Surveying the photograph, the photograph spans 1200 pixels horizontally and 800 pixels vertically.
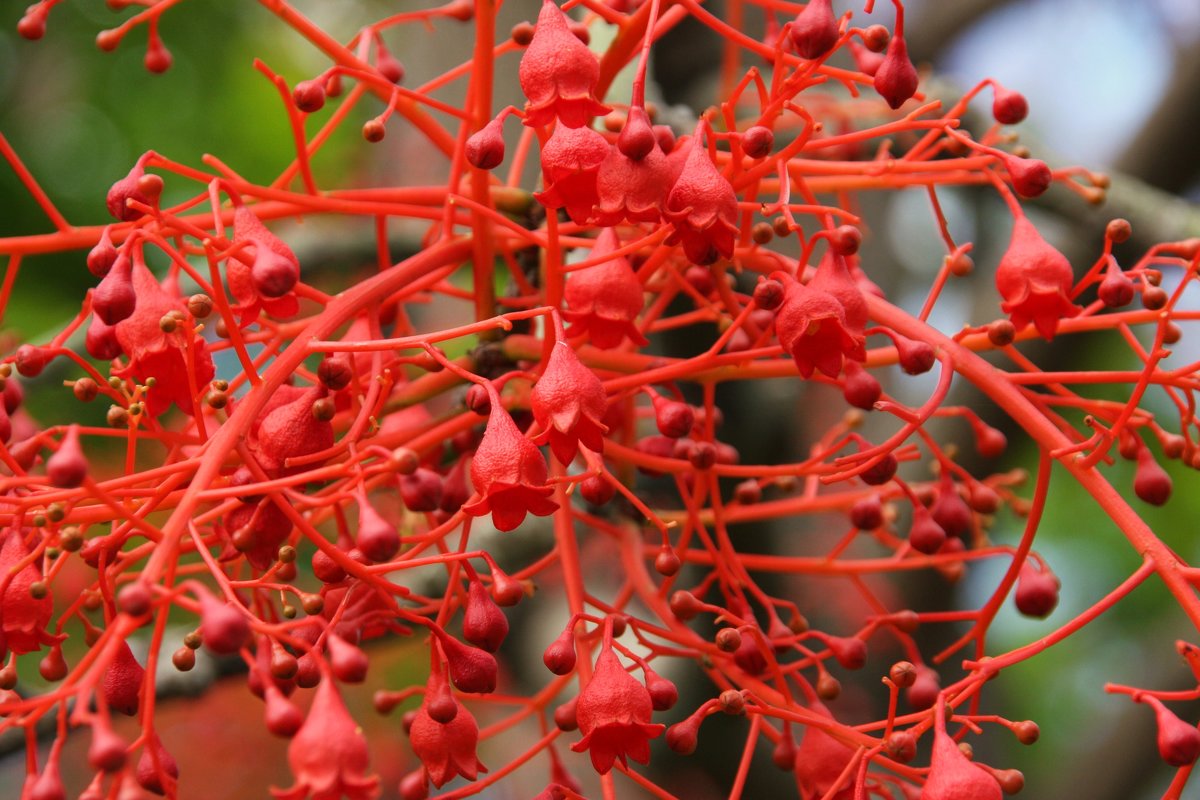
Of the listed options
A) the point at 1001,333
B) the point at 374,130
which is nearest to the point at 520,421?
the point at 374,130

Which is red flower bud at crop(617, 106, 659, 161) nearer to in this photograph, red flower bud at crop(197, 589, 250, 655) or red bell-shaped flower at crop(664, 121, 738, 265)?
red bell-shaped flower at crop(664, 121, 738, 265)

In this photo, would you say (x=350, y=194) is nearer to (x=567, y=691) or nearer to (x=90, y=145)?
(x=567, y=691)

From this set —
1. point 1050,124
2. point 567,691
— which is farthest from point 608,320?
point 1050,124

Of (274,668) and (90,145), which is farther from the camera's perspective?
(90,145)

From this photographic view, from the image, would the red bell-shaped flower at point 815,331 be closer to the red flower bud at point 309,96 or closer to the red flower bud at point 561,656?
the red flower bud at point 561,656

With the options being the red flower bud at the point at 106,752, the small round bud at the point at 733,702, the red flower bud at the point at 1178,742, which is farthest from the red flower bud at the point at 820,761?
the red flower bud at the point at 106,752

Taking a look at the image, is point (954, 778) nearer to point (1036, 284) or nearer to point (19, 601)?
point (1036, 284)
